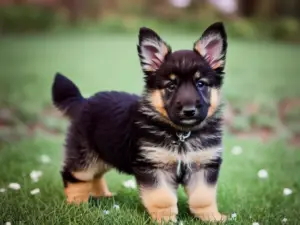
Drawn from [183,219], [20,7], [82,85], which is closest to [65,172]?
[183,219]

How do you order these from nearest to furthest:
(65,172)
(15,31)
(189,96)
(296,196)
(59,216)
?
(189,96), (59,216), (65,172), (296,196), (15,31)

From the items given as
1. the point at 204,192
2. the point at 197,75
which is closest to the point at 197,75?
the point at 197,75

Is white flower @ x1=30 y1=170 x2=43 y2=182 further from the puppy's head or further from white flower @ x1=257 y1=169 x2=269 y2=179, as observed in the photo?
white flower @ x1=257 y1=169 x2=269 y2=179

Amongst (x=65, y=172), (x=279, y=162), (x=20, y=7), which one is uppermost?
(x=20, y=7)

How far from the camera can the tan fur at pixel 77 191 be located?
2471 millimetres

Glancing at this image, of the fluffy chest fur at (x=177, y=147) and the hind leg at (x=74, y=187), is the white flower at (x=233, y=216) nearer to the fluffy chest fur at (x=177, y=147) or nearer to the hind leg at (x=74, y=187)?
the fluffy chest fur at (x=177, y=147)

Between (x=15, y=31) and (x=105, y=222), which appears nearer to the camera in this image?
(x=105, y=222)

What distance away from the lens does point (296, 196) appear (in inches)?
113

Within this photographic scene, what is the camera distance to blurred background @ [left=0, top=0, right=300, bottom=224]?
3748 mm

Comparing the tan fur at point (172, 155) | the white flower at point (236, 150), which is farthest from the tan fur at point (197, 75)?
the white flower at point (236, 150)

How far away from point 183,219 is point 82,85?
51.1 inches

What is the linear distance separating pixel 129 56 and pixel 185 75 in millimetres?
1611

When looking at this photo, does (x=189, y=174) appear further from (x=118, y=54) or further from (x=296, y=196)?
(x=118, y=54)

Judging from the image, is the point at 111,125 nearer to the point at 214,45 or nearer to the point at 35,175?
the point at 214,45
